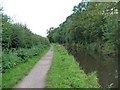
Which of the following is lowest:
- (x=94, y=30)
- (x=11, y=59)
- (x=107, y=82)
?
(x=107, y=82)

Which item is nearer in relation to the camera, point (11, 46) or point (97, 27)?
point (11, 46)

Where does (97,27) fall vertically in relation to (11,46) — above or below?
above

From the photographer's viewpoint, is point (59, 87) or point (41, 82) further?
point (41, 82)

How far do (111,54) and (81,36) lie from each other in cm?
3650

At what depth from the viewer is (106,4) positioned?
39.1m

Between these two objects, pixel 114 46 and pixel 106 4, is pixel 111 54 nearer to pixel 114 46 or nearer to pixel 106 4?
pixel 114 46

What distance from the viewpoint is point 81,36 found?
248ft

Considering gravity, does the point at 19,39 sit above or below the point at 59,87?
above

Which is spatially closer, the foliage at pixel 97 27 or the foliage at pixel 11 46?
the foliage at pixel 11 46

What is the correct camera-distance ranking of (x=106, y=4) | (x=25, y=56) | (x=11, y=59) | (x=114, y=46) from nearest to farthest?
(x=11, y=59) → (x=25, y=56) → (x=114, y=46) → (x=106, y=4)

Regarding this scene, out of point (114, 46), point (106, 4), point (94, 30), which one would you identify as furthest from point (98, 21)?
point (114, 46)

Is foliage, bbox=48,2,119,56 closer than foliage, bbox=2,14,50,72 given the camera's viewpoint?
No

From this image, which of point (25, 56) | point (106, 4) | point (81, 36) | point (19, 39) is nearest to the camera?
point (25, 56)

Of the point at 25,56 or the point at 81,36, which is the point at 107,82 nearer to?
the point at 25,56
